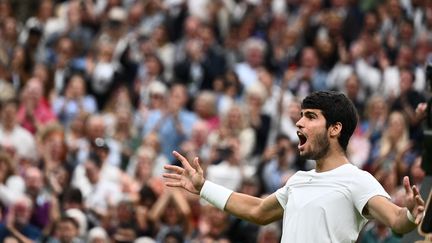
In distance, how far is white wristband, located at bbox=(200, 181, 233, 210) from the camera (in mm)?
7688

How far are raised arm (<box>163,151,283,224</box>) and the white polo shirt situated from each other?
0.44m

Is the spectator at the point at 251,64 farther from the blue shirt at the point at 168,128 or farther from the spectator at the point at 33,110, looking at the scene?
the spectator at the point at 33,110

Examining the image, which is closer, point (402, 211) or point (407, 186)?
point (407, 186)

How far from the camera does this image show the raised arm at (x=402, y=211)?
6484mm

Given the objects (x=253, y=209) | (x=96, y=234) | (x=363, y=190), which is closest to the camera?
(x=363, y=190)

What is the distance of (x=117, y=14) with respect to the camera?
18.3m

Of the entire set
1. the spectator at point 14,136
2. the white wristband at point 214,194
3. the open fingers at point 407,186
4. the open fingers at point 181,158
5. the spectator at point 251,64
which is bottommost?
the open fingers at point 407,186

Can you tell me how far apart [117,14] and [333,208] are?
11.6 m

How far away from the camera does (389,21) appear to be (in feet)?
55.5

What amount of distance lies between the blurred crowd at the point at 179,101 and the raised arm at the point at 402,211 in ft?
15.6

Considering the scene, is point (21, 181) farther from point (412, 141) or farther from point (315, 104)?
point (315, 104)

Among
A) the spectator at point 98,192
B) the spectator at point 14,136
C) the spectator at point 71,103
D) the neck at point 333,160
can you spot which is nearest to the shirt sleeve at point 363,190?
the neck at point 333,160

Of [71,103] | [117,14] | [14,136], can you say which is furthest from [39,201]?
[117,14]

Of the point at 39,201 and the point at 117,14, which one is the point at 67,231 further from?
the point at 117,14
